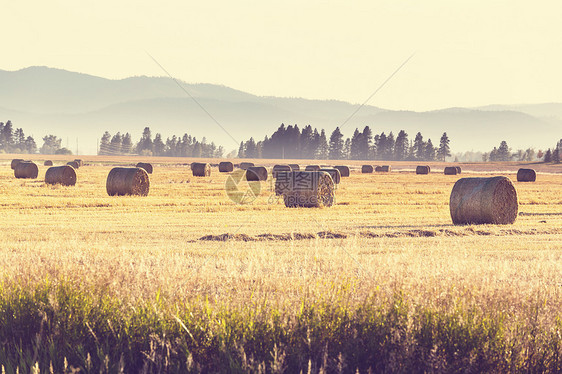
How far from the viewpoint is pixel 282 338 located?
25.5 feet

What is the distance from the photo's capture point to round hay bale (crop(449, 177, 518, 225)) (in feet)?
77.8

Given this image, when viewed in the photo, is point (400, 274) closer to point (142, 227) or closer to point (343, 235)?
point (343, 235)

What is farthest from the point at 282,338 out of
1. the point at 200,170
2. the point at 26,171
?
the point at 200,170

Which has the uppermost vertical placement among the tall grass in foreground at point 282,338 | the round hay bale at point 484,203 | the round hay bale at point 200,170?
the round hay bale at point 200,170

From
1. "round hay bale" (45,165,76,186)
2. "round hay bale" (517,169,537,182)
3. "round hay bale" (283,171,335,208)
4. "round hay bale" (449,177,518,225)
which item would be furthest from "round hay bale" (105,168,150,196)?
"round hay bale" (517,169,537,182)

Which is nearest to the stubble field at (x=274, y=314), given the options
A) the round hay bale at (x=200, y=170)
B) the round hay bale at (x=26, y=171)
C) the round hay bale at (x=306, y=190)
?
the round hay bale at (x=306, y=190)

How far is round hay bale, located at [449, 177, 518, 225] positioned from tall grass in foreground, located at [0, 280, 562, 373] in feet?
51.8

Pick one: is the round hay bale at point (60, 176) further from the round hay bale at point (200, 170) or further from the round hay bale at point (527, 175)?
the round hay bale at point (527, 175)

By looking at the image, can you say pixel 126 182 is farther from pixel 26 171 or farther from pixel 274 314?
pixel 274 314

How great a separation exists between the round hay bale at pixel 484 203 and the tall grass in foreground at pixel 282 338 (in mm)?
15780

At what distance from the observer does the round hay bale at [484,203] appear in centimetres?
2370

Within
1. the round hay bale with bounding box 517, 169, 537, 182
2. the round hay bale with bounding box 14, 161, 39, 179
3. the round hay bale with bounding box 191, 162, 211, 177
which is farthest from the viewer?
the round hay bale with bounding box 517, 169, 537, 182

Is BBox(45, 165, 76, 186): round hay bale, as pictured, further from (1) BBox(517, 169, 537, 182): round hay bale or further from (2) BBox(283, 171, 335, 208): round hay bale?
(1) BBox(517, 169, 537, 182): round hay bale

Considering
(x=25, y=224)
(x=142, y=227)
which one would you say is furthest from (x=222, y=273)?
(x=25, y=224)
